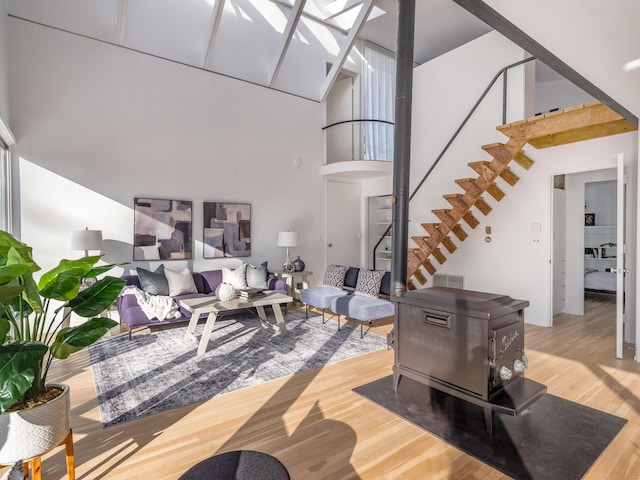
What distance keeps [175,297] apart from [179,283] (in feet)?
0.80

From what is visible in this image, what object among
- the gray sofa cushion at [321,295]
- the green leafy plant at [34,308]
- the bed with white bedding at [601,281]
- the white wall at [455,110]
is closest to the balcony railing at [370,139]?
the white wall at [455,110]

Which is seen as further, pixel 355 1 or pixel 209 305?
pixel 355 1

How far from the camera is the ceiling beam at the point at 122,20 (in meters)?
5.10

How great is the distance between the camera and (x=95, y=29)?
526cm

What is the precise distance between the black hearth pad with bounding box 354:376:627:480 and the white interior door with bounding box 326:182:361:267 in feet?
16.6

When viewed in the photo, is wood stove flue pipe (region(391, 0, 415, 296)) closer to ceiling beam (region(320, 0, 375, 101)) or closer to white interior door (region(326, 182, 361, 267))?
ceiling beam (region(320, 0, 375, 101))

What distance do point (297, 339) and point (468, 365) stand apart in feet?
8.59

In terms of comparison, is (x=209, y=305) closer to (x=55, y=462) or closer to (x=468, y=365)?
(x=55, y=462)

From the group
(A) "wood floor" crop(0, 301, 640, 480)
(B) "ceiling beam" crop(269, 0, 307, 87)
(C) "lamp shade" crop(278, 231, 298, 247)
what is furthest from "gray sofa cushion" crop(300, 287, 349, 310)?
(B) "ceiling beam" crop(269, 0, 307, 87)

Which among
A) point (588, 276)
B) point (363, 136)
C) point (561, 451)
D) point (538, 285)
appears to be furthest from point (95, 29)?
point (588, 276)

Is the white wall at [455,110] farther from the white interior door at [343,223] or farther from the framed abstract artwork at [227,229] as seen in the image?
the framed abstract artwork at [227,229]

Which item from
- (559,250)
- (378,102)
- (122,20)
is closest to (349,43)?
(378,102)

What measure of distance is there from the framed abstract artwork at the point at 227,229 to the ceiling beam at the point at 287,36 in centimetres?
252

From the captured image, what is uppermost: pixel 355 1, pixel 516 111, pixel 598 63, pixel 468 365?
pixel 355 1
